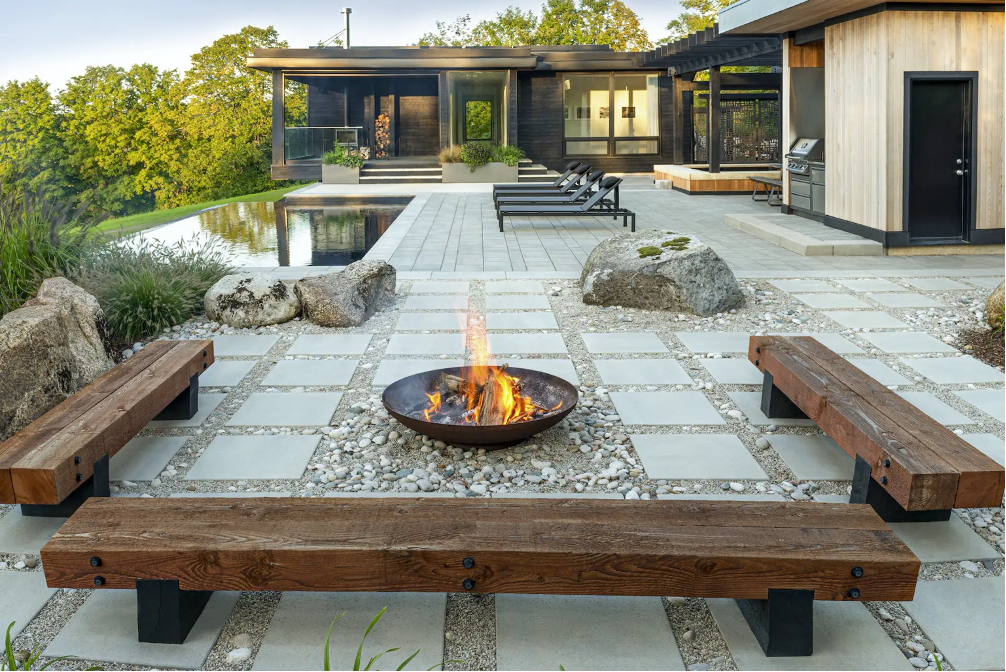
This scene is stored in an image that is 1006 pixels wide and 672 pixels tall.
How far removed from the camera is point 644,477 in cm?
361

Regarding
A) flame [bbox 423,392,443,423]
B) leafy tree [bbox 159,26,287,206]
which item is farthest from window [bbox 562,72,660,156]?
flame [bbox 423,392,443,423]

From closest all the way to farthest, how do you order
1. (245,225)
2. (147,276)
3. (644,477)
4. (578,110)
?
(644,477) → (147,276) → (245,225) → (578,110)

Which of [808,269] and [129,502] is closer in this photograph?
[129,502]

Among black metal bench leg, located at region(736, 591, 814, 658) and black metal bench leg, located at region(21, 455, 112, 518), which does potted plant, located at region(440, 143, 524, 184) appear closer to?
black metal bench leg, located at region(21, 455, 112, 518)

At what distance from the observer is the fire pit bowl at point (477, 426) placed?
366 centimetres

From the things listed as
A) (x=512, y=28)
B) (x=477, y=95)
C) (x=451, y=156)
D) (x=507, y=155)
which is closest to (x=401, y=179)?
(x=451, y=156)

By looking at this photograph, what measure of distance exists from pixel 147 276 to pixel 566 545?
4873 millimetres

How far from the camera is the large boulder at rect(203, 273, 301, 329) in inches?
249

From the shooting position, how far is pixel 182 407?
4.37 m

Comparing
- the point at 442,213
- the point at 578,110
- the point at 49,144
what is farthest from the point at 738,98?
the point at 49,144

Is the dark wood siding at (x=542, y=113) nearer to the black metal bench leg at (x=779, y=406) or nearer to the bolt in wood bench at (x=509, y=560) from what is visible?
the black metal bench leg at (x=779, y=406)

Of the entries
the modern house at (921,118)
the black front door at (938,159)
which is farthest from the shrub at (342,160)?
the black front door at (938,159)

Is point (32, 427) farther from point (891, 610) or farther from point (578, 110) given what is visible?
point (578, 110)

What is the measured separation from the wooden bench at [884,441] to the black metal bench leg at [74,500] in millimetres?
2957
